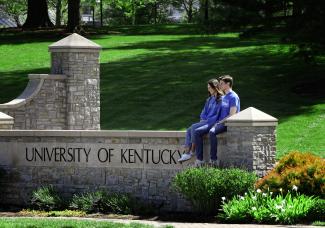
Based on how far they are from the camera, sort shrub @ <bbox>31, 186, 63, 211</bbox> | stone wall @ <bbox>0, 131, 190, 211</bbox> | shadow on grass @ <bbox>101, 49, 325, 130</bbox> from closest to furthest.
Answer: stone wall @ <bbox>0, 131, 190, 211</bbox>
shrub @ <bbox>31, 186, 63, 211</bbox>
shadow on grass @ <bbox>101, 49, 325, 130</bbox>

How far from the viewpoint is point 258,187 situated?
14523 mm

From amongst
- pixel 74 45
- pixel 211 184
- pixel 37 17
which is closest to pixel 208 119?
pixel 211 184

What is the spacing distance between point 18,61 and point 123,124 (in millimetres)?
12837

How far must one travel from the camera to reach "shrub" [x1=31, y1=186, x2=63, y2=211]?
1659cm

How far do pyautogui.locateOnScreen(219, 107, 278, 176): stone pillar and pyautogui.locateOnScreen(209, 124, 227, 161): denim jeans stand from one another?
177 mm

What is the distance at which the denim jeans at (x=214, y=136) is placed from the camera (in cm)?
1521

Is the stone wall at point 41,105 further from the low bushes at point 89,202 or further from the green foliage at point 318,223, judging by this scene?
the green foliage at point 318,223

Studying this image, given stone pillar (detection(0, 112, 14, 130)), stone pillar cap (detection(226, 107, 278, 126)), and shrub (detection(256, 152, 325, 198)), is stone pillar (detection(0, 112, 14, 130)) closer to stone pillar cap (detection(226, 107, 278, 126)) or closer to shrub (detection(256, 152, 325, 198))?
stone pillar cap (detection(226, 107, 278, 126))

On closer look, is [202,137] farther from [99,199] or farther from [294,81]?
[294,81]

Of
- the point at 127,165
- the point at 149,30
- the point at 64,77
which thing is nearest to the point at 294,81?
the point at 64,77

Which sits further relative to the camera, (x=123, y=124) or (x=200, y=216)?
(x=123, y=124)

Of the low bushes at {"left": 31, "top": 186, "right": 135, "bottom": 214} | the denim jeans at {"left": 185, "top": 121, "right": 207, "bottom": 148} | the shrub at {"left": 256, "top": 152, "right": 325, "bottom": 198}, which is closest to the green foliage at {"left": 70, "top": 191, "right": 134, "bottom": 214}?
Result: the low bushes at {"left": 31, "top": 186, "right": 135, "bottom": 214}

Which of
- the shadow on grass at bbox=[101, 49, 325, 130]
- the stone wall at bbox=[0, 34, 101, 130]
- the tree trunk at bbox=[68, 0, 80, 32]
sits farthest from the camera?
the tree trunk at bbox=[68, 0, 80, 32]

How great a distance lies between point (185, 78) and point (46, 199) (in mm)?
13647
